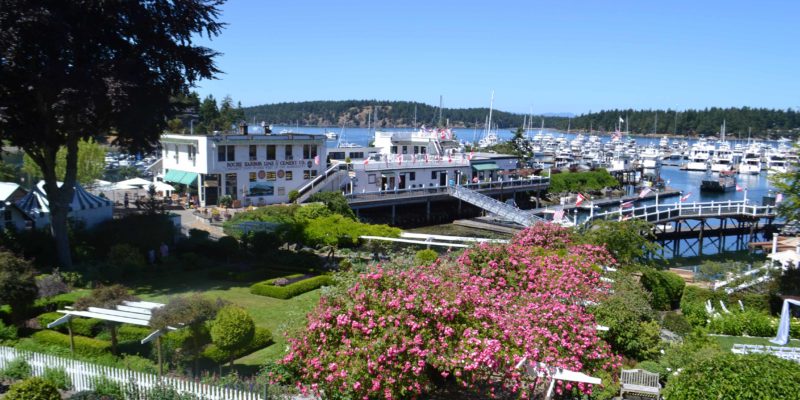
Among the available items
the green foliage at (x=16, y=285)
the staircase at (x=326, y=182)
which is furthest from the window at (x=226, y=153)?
the green foliage at (x=16, y=285)

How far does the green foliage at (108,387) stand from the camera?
14.0 m

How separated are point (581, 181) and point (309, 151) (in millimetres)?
40652

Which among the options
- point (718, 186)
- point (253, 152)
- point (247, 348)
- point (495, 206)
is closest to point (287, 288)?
point (247, 348)

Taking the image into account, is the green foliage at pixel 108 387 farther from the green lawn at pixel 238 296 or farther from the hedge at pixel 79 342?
the green lawn at pixel 238 296

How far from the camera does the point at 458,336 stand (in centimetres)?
1306

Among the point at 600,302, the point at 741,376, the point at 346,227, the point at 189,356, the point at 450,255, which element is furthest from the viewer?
the point at 346,227

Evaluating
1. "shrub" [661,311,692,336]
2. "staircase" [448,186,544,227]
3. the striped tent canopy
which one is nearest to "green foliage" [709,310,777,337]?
"shrub" [661,311,692,336]

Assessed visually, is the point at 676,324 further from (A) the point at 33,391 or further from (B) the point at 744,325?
(A) the point at 33,391

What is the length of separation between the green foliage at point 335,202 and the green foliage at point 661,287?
23904 mm

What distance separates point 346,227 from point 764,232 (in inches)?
1700

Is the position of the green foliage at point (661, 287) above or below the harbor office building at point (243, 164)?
below

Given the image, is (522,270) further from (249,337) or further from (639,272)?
(639,272)

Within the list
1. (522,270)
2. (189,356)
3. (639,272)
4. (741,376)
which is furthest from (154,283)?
(741,376)

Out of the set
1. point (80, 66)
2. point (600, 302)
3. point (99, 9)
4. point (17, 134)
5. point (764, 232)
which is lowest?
point (764, 232)
